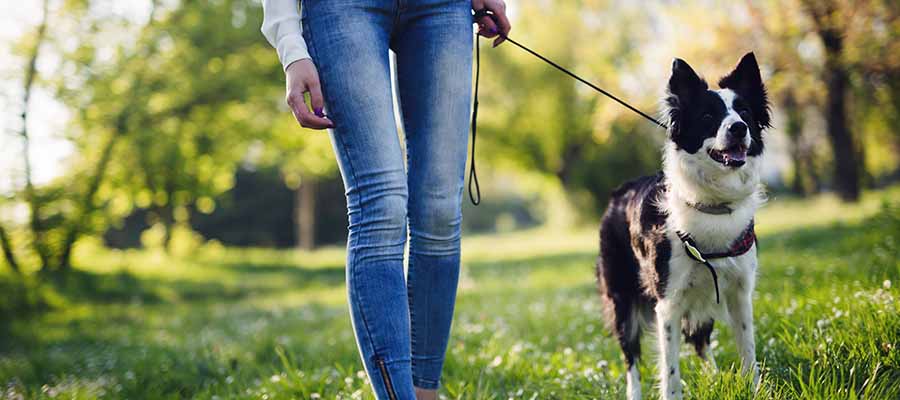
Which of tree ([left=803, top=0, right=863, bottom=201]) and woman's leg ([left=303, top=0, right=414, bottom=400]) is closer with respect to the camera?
woman's leg ([left=303, top=0, right=414, bottom=400])

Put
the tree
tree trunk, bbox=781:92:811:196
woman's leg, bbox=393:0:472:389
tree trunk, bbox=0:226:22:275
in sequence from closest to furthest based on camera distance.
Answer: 1. woman's leg, bbox=393:0:472:389
2. tree trunk, bbox=0:226:22:275
3. the tree
4. tree trunk, bbox=781:92:811:196

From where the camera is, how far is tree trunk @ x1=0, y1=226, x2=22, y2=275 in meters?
8.95

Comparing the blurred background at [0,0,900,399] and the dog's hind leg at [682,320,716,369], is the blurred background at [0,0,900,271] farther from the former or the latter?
the dog's hind leg at [682,320,716,369]

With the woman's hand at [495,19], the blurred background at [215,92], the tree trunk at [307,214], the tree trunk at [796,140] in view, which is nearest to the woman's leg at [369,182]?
the woman's hand at [495,19]

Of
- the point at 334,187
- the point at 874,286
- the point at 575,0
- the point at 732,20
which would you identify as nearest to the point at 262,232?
the point at 334,187

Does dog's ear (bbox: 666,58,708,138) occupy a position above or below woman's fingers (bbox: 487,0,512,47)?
below

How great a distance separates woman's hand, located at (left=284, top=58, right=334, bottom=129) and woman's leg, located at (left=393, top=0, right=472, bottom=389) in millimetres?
333

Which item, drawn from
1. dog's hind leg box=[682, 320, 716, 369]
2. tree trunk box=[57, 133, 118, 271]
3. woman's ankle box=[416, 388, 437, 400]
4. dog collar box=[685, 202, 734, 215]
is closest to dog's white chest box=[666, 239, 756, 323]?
dog collar box=[685, 202, 734, 215]

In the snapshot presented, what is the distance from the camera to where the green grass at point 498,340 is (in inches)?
96.3

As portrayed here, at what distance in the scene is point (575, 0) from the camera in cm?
2520

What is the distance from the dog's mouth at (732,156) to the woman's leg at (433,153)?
3.41 feet

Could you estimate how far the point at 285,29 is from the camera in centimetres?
187

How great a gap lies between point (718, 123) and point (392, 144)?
1.37 metres

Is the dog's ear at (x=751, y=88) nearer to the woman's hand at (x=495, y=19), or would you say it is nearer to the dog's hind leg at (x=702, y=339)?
the dog's hind leg at (x=702, y=339)
